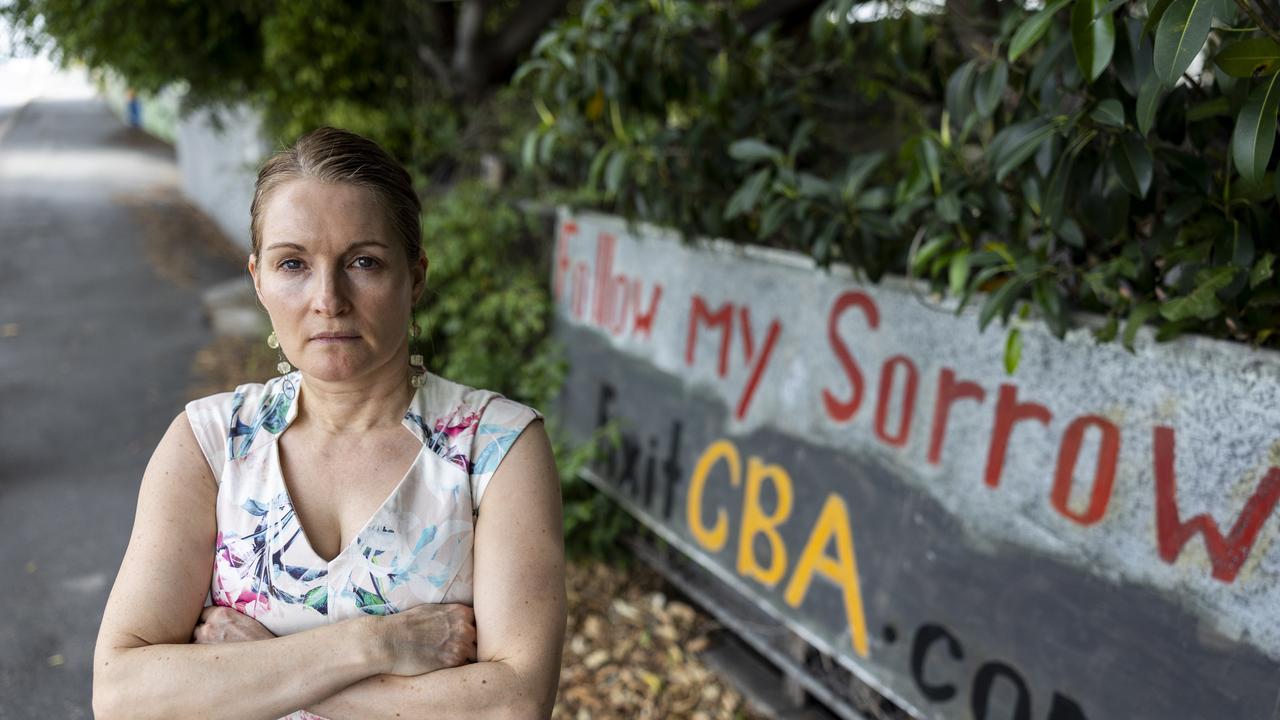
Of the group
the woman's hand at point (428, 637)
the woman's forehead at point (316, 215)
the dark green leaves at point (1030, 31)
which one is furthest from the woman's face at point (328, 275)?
the dark green leaves at point (1030, 31)

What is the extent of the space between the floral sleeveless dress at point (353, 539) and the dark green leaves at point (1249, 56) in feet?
4.39

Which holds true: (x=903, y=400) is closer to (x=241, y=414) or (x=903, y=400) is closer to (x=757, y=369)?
(x=757, y=369)

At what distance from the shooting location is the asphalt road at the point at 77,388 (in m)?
3.50

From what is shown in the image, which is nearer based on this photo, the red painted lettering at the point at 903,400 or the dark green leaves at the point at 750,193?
the red painted lettering at the point at 903,400

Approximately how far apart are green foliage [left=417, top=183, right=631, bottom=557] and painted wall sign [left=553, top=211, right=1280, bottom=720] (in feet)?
1.94

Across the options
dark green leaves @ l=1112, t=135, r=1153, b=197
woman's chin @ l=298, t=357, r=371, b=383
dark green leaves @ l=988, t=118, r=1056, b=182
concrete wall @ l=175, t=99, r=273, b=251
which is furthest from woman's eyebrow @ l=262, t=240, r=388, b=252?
concrete wall @ l=175, t=99, r=273, b=251

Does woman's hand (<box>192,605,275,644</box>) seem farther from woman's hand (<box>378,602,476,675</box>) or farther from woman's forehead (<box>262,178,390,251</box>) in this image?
woman's forehead (<box>262,178,390,251</box>)

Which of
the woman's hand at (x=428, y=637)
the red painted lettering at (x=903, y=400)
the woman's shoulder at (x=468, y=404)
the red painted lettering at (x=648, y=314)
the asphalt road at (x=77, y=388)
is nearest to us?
the woman's hand at (x=428, y=637)

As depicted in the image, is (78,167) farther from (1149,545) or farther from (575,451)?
(1149,545)

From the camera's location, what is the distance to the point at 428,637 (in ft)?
4.97

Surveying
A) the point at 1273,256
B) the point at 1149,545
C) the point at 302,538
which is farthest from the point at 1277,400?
the point at 302,538

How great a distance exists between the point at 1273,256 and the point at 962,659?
1.28 metres

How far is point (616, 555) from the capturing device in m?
4.22

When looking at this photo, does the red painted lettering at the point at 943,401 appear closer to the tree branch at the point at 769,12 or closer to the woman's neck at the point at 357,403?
the woman's neck at the point at 357,403
